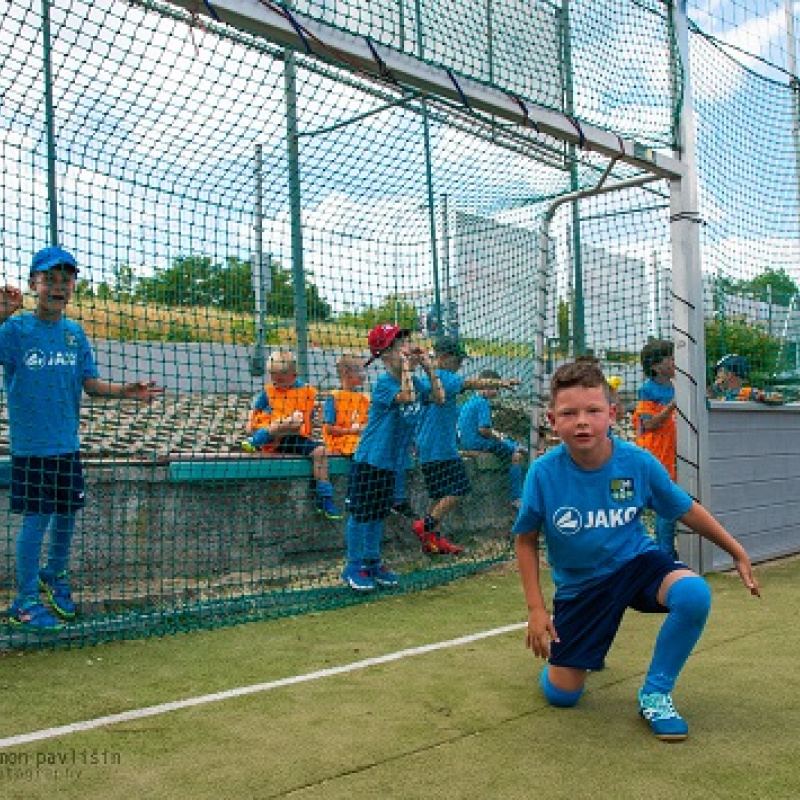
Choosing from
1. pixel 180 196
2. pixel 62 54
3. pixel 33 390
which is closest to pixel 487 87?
pixel 180 196

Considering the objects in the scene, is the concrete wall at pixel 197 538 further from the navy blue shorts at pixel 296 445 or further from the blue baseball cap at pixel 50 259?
the blue baseball cap at pixel 50 259

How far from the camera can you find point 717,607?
5.11 metres

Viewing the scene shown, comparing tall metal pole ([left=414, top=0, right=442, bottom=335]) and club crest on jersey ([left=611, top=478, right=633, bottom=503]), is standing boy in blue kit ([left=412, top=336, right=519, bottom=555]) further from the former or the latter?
club crest on jersey ([left=611, top=478, right=633, bottom=503])

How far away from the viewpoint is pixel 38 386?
461 centimetres

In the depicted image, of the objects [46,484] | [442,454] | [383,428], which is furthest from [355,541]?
[46,484]

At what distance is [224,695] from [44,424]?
178 cm

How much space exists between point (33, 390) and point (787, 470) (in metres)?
5.50

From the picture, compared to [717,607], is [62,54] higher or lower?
higher

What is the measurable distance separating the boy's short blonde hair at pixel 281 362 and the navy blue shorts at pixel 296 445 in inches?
18.5

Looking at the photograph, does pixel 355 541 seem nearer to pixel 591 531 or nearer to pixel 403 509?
pixel 403 509

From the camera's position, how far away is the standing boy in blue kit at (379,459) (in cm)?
579

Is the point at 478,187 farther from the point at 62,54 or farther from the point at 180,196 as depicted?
the point at 62,54

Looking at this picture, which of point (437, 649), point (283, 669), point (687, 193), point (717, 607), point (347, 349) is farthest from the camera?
point (347, 349)

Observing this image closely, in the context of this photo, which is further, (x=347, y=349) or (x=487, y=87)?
(x=347, y=349)
